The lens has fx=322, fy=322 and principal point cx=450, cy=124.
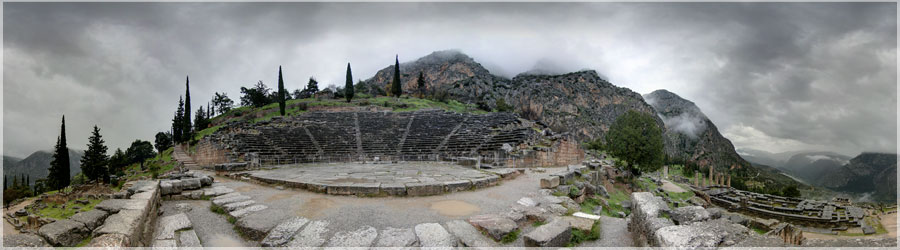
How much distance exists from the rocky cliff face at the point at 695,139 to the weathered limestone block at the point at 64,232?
10211 cm

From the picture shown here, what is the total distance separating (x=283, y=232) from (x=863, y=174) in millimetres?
143252

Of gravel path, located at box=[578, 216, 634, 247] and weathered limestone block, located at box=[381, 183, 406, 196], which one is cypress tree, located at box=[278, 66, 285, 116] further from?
gravel path, located at box=[578, 216, 634, 247]

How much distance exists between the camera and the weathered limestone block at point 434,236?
4.13m

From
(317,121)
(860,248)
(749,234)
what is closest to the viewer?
(860,248)

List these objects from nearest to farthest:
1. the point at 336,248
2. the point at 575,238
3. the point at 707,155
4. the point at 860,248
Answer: the point at 860,248 < the point at 336,248 < the point at 575,238 < the point at 707,155

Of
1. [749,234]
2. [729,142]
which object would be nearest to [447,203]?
[749,234]

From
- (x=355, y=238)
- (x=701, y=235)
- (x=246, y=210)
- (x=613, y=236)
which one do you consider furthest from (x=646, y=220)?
(x=246, y=210)

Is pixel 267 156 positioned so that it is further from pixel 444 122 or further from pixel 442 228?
pixel 442 228

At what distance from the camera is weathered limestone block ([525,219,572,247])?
158 inches

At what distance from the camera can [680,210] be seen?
15.9 feet

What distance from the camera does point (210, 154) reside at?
1994 centimetres

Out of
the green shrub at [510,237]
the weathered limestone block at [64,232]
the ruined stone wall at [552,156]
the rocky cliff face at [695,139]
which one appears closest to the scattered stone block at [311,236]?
the weathered limestone block at [64,232]

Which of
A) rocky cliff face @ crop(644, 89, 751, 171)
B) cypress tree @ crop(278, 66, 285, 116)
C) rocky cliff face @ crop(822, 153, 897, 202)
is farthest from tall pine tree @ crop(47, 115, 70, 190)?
rocky cliff face @ crop(822, 153, 897, 202)

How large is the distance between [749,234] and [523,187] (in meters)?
5.90
